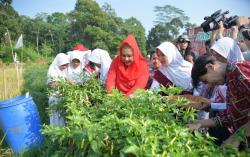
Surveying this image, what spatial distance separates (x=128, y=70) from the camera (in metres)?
3.41

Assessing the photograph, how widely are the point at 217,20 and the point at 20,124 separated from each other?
102 inches

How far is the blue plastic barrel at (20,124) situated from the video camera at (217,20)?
2.33 m

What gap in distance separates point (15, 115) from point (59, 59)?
4.14 feet

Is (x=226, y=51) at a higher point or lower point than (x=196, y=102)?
higher

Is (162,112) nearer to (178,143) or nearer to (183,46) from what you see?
(178,143)

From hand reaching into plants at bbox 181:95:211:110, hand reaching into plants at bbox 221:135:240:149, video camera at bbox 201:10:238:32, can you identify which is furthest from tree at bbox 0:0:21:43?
hand reaching into plants at bbox 221:135:240:149

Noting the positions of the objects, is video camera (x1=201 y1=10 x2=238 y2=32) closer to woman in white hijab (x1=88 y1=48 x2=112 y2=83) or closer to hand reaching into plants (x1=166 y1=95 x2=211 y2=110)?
woman in white hijab (x1=88 y1=48 x2=112 y2=83)

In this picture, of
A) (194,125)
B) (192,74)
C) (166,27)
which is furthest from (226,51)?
(166,27)

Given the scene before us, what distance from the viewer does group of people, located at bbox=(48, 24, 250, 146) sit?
66.1 inches

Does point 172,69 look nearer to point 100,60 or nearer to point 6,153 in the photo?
point 100,60

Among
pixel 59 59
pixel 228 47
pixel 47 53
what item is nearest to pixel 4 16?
pixel 47 53

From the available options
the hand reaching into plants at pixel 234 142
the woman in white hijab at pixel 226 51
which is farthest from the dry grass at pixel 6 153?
the hand reaching into plants at pixel 234 142

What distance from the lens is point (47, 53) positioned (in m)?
36.5

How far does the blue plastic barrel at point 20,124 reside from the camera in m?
3.45
